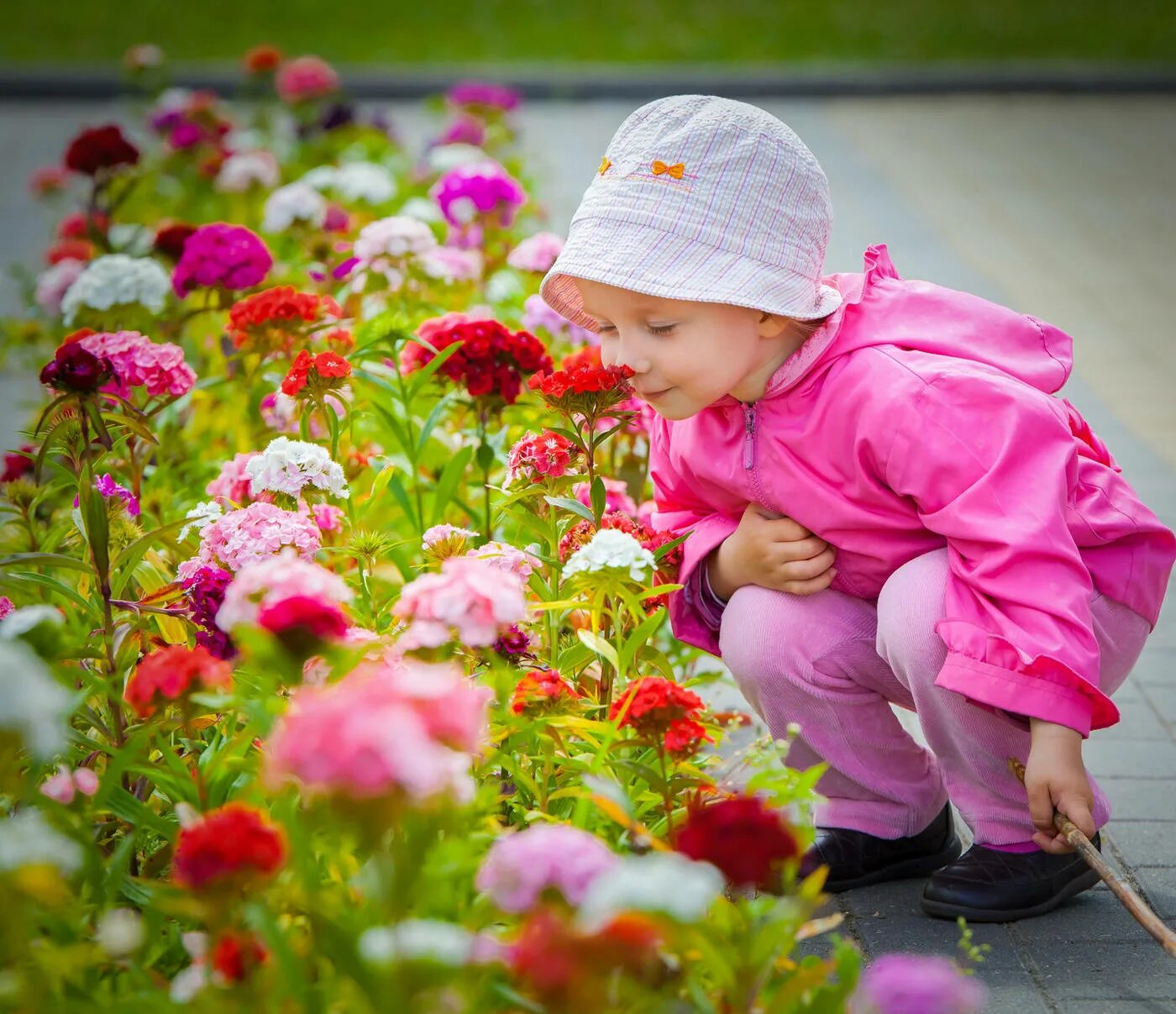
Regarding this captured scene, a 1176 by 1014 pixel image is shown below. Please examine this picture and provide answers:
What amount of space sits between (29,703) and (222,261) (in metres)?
1.94

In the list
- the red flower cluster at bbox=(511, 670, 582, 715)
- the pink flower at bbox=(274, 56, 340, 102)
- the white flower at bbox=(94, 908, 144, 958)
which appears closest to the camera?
the white flower at bbox=(94, 908, 144, 958)

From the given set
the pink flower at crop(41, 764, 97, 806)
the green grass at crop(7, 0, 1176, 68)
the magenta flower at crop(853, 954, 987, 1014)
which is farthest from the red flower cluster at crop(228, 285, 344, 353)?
the green grass at crop(7, 0, 1176, 68)

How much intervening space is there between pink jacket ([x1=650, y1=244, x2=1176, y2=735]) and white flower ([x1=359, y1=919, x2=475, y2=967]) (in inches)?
38.6

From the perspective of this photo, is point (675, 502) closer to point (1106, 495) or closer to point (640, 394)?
point (640, 394)

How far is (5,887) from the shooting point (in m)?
1.30

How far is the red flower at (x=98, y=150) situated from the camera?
3904mm

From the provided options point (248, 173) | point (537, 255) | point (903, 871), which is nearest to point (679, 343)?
point (903, 871)

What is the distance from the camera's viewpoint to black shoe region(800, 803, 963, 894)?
89.7 inches

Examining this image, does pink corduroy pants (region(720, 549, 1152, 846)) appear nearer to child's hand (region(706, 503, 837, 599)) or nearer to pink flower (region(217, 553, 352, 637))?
child's hand (region(706, 503, 837, 599))

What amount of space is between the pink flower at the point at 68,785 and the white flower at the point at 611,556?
25.0 inches

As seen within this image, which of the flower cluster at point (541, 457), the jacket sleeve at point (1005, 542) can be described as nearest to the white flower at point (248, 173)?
the flower cluster at point (541, 457)

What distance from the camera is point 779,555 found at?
7.37ft

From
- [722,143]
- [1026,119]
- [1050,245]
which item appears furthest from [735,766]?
[1026,119]

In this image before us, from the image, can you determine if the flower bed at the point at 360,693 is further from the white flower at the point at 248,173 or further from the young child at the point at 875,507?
the white flower at the point at 248,173
